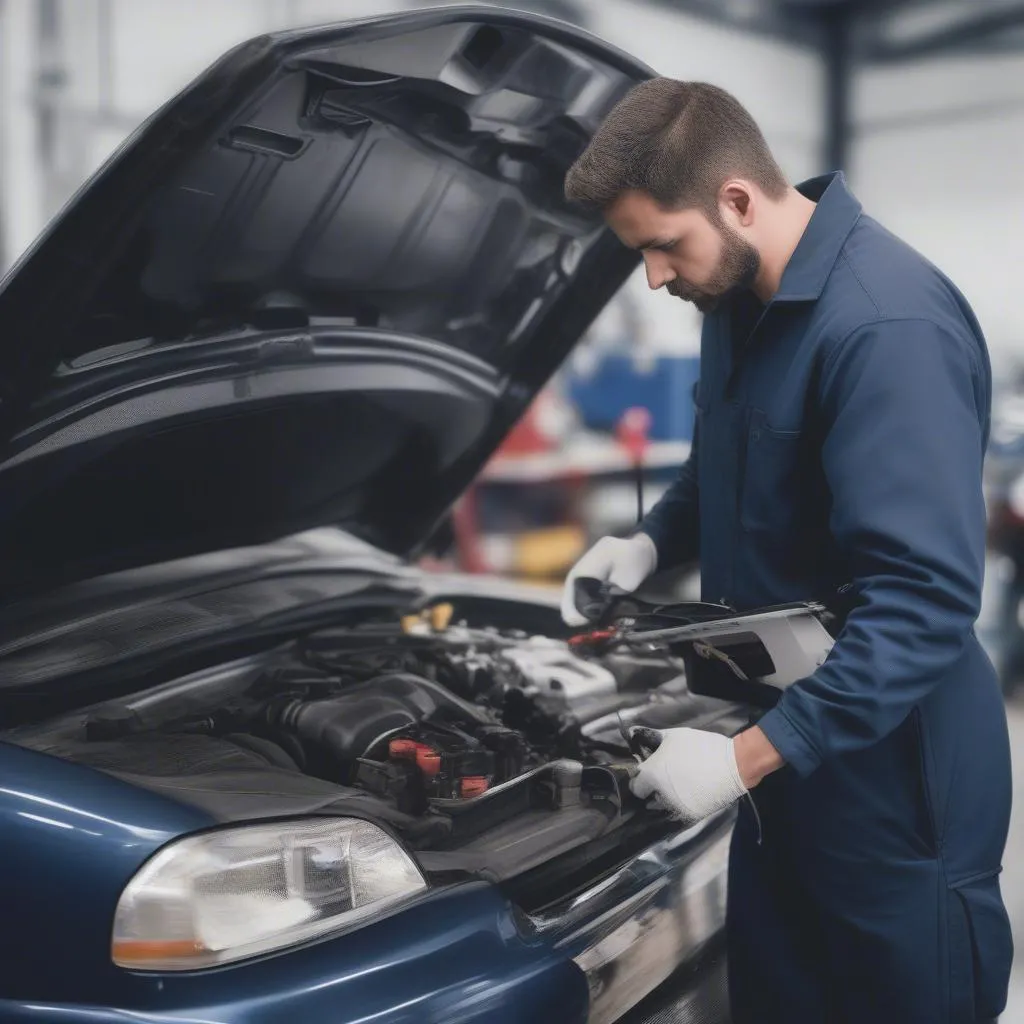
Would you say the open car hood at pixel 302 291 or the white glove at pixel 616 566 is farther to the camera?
the white glove at pixel 616 566

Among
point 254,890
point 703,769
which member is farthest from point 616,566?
point 254,890

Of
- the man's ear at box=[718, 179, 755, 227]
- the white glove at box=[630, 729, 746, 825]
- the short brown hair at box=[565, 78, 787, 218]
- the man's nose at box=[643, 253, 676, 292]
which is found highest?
the short brown hair at box=[565, 78, 787, 218]

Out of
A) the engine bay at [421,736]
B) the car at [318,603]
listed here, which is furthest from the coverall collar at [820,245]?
the engine bay at [421,736]

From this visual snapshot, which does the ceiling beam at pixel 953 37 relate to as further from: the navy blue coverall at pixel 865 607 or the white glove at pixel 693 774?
the white glove at pixel 693 774

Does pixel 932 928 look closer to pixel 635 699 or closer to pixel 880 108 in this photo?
pixel 635 699

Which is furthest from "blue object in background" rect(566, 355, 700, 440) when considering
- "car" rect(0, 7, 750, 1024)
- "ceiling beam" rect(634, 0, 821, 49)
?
"car" rect(0, 7, 750, 1024)

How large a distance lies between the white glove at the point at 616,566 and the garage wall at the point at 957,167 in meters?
5.24

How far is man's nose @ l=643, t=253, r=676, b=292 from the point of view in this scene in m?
1.25

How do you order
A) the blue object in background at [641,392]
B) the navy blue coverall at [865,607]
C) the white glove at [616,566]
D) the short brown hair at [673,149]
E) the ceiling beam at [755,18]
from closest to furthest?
the navy blue coverall at [865,607] < the short brown hair at [673,149] < the white glove at [616,566] < the blue object in background at [641,392] < the ceiling beam at [755,18]

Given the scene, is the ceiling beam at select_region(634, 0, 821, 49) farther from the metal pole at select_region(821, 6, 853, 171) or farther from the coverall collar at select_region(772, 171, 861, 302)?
the coverall collar at select_region(772, 171, 861, 302)

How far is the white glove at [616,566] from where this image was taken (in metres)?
1.68

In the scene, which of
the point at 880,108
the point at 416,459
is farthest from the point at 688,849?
the point at 880,108

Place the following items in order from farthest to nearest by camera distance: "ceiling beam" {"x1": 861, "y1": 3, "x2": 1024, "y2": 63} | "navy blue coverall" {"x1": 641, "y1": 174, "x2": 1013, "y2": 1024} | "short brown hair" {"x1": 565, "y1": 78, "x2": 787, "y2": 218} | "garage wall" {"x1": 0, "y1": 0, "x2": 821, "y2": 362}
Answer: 1. "ceiling beam" {"x1": 861, "y1": 3, "x2": 1024, "y2": 63}
2. "garage wall" {"x1": 0, "y1": 0, "x2": 821, "y2": 362}
3. "short brown hair" {"x1": 565, "y1": 78, "x2": 787, "y2": 218}
4. "navy blue coverall" {"x1": 641, "y1": 174, "x2": 1013, "y2": 1024}

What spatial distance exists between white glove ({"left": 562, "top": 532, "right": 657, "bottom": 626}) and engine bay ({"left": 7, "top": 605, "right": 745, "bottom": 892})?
0.27 ft
